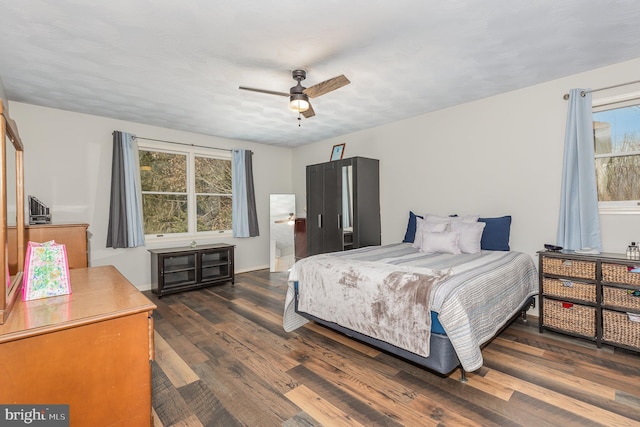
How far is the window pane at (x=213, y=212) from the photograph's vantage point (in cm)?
532

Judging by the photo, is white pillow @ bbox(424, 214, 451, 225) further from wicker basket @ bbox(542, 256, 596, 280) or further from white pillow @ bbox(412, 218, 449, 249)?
wicker basket @ bbox(542, 256, 596, 280)

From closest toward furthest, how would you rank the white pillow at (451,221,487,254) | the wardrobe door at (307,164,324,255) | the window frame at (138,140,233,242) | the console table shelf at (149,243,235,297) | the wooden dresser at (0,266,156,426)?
the wooden dresser at (0,266,156,426) < the white pillow at (451,221,487,254) < the console table shelf at (149,243,235,297) < the window frame at (138,140,233,242) < the wardrobe door at (307,164,324,255)

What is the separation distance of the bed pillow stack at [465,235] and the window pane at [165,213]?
3.76 m

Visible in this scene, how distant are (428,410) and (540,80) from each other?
3330 mm

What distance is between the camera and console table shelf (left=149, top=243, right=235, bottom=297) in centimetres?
435

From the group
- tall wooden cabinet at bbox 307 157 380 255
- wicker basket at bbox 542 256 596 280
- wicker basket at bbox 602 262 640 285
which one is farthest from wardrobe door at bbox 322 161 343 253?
wicker basket at bbox 602 262 640 285

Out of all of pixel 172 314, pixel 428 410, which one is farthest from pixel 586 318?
pixel 172 314

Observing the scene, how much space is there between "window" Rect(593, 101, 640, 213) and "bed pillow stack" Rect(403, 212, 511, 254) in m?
0.87

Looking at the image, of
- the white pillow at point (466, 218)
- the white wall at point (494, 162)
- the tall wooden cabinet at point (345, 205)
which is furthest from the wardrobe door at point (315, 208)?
the white pillow at point (466, 218)

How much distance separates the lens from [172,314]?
360cm

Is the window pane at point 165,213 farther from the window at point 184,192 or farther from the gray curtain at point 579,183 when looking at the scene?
the gray curtain at point 579,183

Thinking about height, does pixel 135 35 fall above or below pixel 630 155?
above

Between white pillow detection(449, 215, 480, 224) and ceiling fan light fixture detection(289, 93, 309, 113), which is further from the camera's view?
white pillow detection(449, 215, 480, 224)

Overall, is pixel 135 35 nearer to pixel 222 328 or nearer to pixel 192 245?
pixel 222 328
